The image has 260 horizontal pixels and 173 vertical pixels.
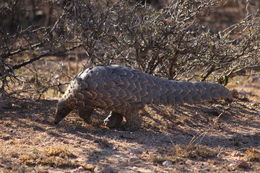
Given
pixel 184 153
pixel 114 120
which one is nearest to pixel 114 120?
pixel 114 120

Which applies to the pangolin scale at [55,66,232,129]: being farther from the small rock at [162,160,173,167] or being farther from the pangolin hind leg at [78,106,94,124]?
the small rock at [162,160,173,167]

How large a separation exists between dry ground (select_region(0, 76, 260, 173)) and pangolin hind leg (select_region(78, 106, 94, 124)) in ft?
0.35

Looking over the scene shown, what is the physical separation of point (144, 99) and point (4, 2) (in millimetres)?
2938

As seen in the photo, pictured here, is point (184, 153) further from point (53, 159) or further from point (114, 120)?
point (53, 159)

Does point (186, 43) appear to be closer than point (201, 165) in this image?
No

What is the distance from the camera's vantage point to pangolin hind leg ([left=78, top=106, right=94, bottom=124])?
5.63 m

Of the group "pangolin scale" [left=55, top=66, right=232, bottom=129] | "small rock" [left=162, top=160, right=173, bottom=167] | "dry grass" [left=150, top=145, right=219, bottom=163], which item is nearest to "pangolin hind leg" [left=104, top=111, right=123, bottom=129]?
"pangolin scale" [left=55, top=66, right=232, bottom=129]

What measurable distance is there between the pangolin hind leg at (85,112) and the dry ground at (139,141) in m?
0.11

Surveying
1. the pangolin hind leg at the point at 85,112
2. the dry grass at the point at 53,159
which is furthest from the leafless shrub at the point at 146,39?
the dry grass at the point at 53,159

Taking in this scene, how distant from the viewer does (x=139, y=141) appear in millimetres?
5355

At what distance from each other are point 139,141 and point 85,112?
76 centimetres

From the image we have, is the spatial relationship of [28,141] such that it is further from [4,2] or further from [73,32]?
[4,2]

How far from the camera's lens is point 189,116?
649cm

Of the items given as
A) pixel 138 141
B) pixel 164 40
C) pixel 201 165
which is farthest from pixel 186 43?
pixel 201 165
